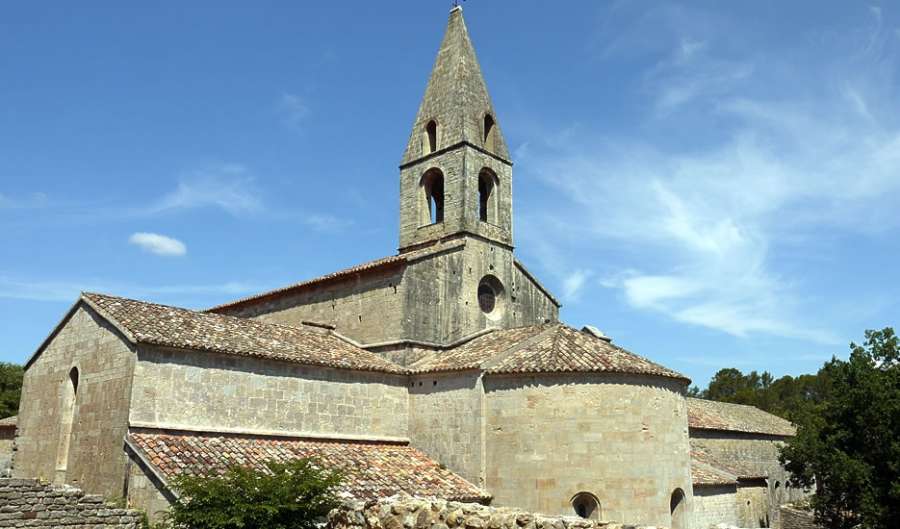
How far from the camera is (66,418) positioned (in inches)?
744

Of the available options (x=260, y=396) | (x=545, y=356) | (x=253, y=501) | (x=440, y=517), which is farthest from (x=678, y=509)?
(x=253, y=501)

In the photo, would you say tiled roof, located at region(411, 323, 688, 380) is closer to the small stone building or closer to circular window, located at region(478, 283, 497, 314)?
circular window, located at region(478, 283, 497, 314)

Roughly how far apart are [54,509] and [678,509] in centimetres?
1513

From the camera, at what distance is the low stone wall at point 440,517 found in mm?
10102

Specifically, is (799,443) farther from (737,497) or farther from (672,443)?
(672,443)

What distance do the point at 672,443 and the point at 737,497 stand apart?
9620mm

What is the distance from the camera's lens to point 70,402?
62.8ft

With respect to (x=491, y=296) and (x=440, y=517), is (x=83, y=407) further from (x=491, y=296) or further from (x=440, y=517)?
(x=491, y=296)

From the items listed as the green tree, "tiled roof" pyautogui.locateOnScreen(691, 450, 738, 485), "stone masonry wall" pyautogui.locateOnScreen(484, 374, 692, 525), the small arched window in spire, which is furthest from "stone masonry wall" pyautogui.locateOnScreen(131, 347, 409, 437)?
the green tree

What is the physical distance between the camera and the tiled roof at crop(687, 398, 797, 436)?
35147mm

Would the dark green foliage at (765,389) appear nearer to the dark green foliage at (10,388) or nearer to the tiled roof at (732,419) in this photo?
the tiled roof at (732,419)

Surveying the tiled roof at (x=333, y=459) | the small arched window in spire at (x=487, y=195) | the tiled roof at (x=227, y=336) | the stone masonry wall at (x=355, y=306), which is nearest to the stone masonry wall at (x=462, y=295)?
the stone masonry wall at (x=355, y=306)

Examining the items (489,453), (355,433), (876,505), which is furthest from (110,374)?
(876,505)

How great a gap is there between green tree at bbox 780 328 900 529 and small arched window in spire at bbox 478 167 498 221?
15150mm
